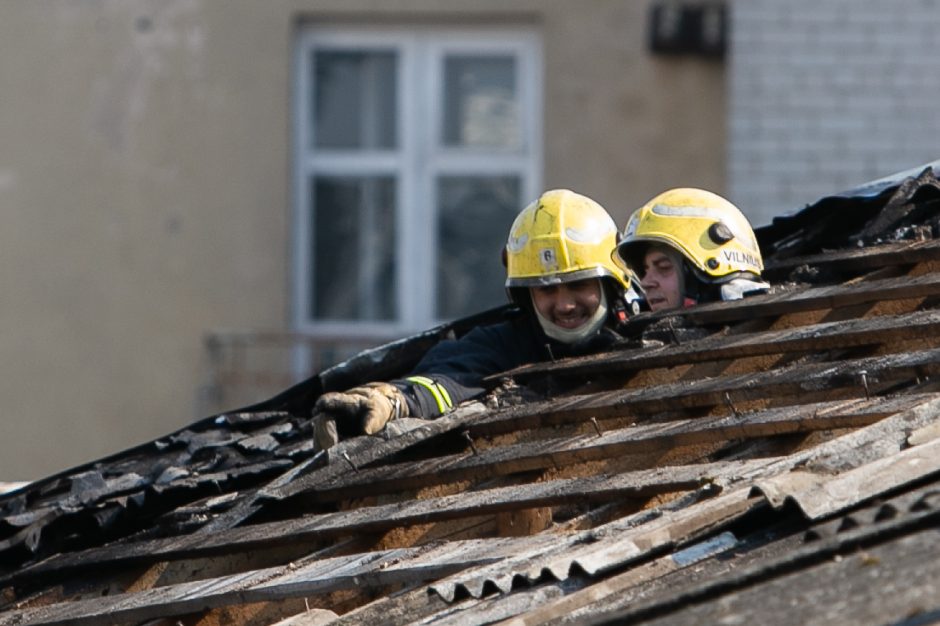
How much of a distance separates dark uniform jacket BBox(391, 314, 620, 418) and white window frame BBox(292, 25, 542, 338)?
5.81 metres

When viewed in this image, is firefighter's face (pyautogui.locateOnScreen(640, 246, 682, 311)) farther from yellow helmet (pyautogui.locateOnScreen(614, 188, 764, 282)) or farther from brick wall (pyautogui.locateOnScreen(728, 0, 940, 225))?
brick wall (pyautogui.locateOnScreen(728, 0, 940, 225))

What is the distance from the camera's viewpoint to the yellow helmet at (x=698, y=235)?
20.7 feet

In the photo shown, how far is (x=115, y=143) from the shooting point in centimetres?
1183

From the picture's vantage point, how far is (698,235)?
21.2 ft

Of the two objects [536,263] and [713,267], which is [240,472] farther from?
[713,267]

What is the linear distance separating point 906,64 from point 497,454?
7.58 metres

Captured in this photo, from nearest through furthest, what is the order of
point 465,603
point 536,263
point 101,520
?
1. point 465,603
2. point 101,520
3. point 536,263

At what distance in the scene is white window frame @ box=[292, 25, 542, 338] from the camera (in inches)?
472

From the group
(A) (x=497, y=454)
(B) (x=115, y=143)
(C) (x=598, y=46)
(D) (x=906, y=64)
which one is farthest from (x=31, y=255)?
(A) (x=497, y=454)

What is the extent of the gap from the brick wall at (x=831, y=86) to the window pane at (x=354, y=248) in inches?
88.8

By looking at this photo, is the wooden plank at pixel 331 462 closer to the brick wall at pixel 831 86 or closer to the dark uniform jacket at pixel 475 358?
the dark uniform jacket at pixel 475 358

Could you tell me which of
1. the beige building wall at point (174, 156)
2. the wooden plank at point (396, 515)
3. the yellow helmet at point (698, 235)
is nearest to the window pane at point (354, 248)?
the beige building wall at point (174, 156)

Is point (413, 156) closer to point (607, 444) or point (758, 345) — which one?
point (758, 345)

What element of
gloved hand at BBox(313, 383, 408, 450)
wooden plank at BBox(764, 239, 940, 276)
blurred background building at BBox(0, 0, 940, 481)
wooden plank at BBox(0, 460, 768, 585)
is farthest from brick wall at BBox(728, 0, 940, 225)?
wooden plank at BBox(0, 460, 768, 585)
